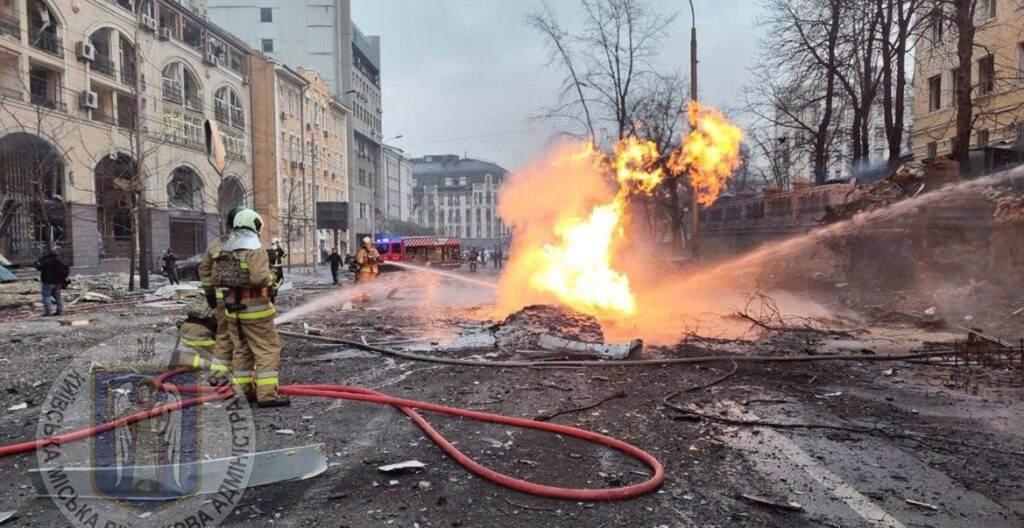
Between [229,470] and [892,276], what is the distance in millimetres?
15332

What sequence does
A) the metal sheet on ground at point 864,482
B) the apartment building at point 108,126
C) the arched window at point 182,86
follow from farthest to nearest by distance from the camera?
the arched window at point 182,86 → the apartment building at point 108,126 → the metal sheet on ground at point 864,482

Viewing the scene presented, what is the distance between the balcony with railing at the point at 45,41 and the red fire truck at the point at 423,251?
1879 cm

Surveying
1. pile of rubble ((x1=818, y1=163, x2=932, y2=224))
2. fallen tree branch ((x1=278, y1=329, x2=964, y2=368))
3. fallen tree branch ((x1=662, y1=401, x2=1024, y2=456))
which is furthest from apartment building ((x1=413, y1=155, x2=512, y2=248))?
fallen tree branch ((x1=662, y1=401, x2=1024, y2=456))

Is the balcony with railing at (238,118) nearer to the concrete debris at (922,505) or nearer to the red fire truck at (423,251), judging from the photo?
the red fire truck at (423,251)

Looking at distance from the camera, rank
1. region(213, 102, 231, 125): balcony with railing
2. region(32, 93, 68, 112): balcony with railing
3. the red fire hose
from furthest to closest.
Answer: region(213, 102, 231, 125): balcony with railing → region(32, 93, 68, 112): balcony with railing → the red fire hose

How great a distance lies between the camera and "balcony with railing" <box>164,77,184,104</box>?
110 ft

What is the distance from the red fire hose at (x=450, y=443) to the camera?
371 centimetres

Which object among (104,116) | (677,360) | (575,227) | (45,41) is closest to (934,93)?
(575,227)

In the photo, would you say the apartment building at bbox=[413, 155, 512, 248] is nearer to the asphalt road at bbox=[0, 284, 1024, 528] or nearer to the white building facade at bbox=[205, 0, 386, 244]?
the white building facade at bbox=[205, 0, 386, 244]

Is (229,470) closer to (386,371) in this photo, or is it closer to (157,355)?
(386,371)

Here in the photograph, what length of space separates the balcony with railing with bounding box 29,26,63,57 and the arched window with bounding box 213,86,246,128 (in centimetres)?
1222

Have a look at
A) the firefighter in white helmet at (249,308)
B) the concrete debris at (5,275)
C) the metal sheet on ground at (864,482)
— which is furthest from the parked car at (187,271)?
the metal sheet on ground at (864,482)


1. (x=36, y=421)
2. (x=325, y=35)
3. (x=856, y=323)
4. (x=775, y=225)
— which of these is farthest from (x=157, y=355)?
(x=325, y=35)

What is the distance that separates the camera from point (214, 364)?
19.4ft
